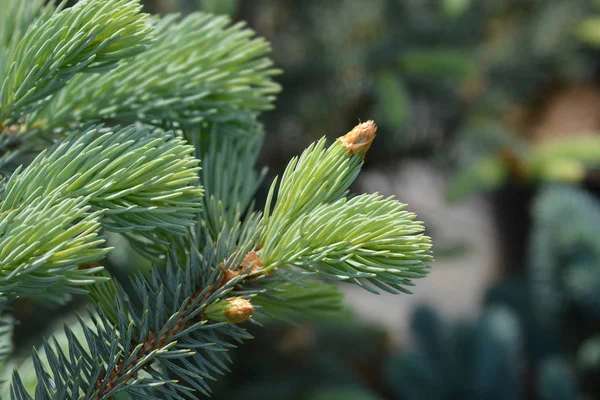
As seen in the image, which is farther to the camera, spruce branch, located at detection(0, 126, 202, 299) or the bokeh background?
the bokeh background

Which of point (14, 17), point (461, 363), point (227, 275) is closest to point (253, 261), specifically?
point (227, 275)

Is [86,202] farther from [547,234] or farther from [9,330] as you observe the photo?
[547,234]

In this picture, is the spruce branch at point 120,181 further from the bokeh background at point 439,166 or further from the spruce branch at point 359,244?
the bokeh background at point 439,166

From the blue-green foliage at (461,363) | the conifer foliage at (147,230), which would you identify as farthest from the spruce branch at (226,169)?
the blue-green foliage at (461,363)

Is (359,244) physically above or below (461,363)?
above

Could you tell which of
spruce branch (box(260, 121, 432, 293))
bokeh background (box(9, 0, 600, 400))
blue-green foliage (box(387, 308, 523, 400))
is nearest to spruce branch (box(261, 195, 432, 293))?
spruce branch (box(260, 121, 432, 293))

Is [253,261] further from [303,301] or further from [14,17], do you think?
[14,17]

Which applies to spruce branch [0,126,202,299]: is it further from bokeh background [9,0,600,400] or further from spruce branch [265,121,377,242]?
bokeh background [9,0,600,400]
